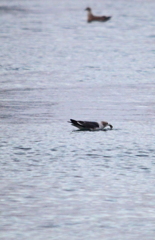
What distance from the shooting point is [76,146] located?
35.4 feet

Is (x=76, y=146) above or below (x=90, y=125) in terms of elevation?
below

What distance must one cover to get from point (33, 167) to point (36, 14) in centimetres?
3243

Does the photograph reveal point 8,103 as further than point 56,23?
No

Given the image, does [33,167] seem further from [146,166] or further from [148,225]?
[148,225]

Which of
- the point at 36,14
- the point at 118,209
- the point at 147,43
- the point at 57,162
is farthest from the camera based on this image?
the point at 36,14

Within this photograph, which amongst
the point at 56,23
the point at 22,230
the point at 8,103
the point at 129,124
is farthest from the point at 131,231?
the point at 56,23

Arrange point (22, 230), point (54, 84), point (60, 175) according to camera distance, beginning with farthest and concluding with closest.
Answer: point (54, 84)
point (60, 175)
point (22, 230)

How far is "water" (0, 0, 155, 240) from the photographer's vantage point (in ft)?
24.9

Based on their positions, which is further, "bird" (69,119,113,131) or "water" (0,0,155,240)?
"bird" (69,119,113,131)

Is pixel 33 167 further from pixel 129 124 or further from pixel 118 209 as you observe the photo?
pixel 129 124

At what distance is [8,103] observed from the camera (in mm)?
14094

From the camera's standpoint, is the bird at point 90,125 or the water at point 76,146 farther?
the bird at point 90,125

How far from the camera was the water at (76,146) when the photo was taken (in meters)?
7.58

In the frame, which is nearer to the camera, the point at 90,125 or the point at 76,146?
the point at 76,146
